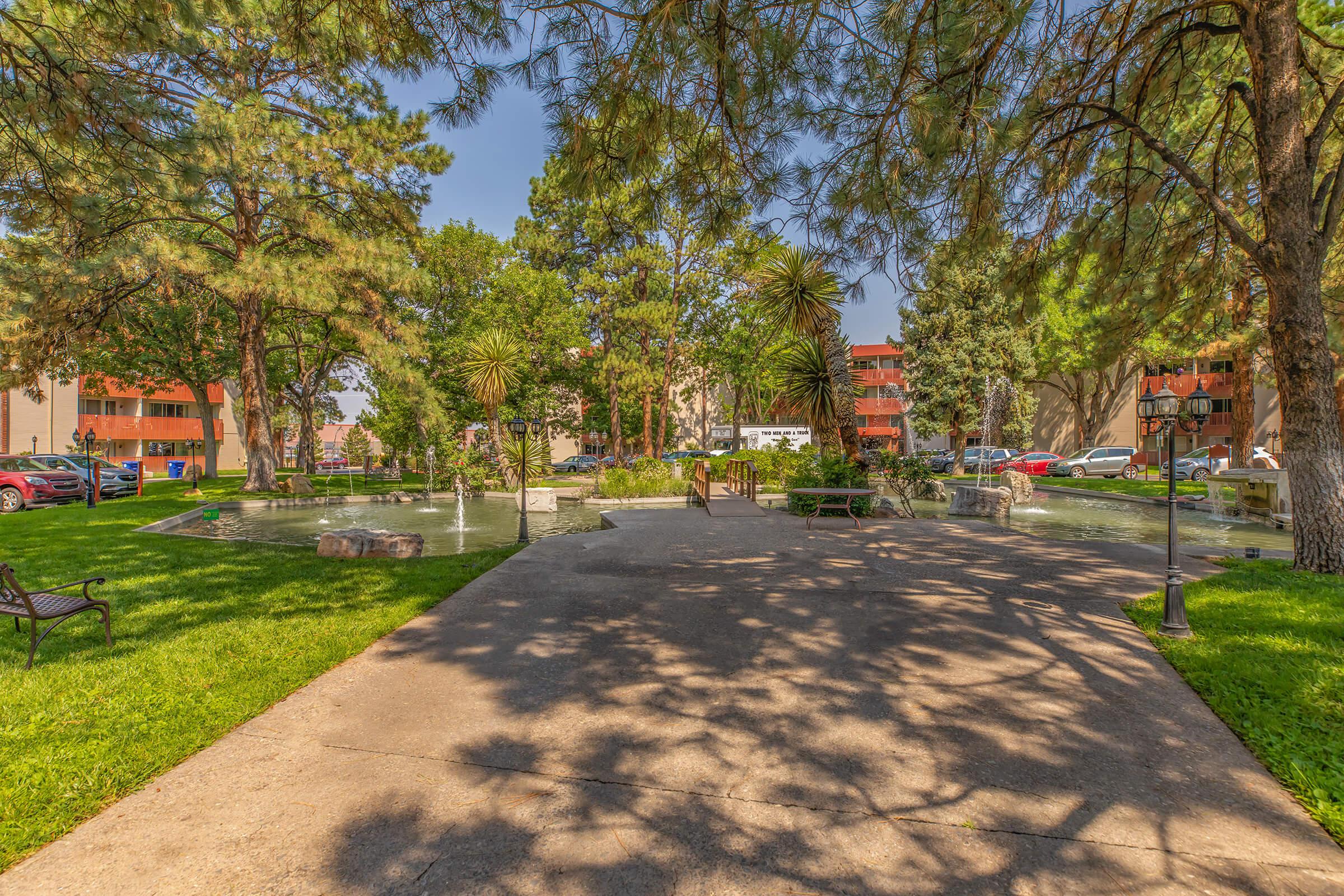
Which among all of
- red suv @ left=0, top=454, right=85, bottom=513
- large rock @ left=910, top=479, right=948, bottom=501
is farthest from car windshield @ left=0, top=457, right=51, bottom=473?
large rock @ left=910, top=479, right=948, bottom=501

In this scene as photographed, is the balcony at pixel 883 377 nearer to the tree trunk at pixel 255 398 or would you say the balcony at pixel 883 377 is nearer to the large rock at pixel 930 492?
the large rock at pixel 930 492

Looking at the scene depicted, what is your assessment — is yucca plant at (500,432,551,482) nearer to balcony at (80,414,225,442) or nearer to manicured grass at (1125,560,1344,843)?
manicured grass at (1125,560,1344,843)

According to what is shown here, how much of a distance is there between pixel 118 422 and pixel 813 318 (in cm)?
4656

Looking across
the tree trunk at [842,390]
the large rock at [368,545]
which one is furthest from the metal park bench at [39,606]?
the tree trunk at [842,390]

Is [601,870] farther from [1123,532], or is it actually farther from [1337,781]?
[1123,532]

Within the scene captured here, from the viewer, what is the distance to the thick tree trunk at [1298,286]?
6797 millimetres

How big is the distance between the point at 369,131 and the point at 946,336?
→ 2794 centimetres


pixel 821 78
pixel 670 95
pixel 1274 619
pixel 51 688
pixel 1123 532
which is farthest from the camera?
pixel 1123 532

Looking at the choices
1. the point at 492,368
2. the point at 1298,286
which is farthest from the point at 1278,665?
the point at 492,368

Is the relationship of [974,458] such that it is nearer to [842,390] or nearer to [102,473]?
[842,390]

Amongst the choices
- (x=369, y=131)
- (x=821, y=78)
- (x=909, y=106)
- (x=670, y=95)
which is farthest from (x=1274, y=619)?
(x=369, y=131)

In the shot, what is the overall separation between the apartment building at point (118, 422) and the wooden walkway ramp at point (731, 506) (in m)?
27.2

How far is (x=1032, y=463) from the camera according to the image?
98.4ft

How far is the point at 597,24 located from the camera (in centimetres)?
593
